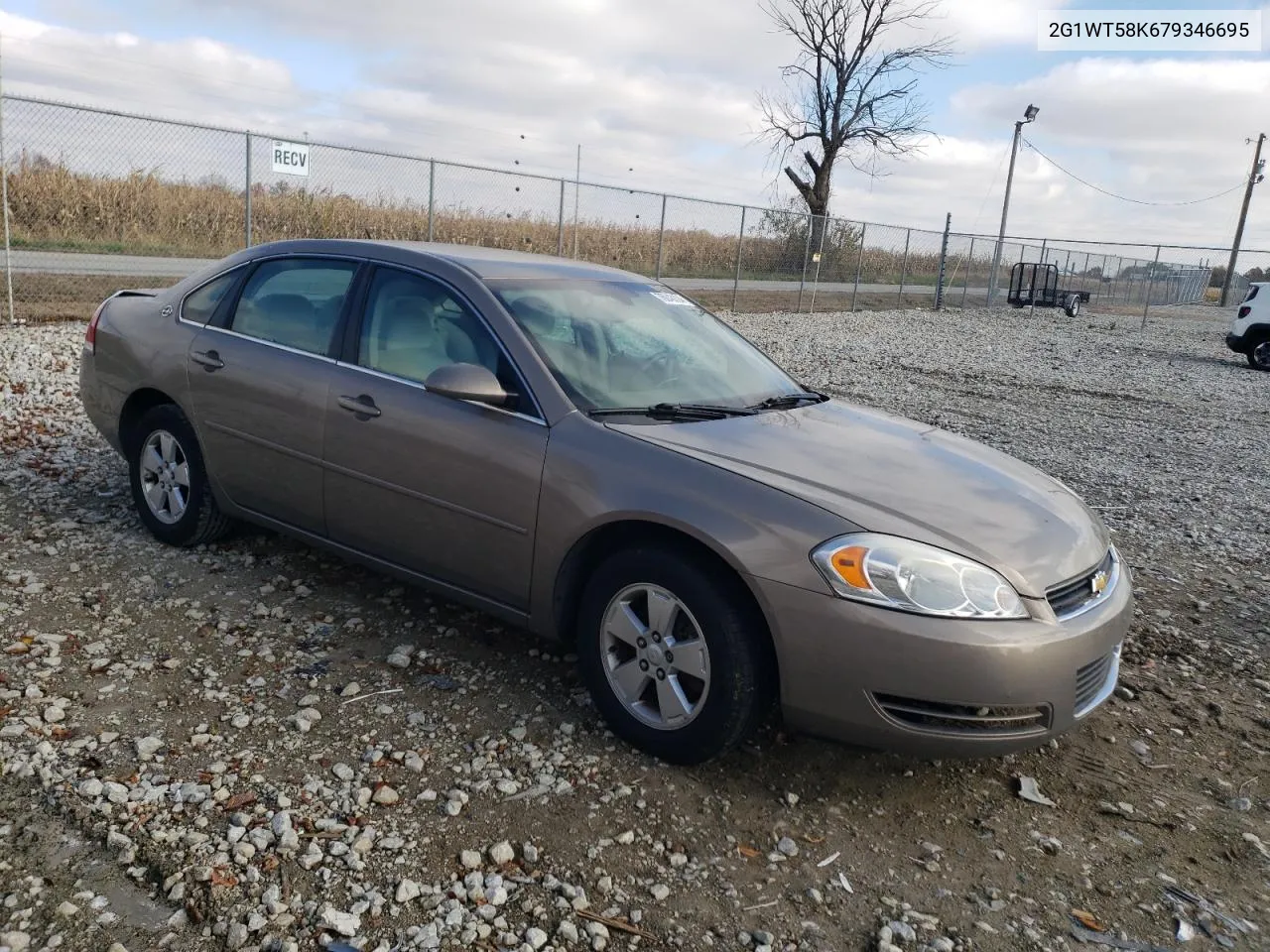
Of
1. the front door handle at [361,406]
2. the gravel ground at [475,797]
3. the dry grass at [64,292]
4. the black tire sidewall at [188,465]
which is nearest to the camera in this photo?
the gravel ground at [475,797]

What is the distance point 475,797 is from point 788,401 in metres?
A: 2.07

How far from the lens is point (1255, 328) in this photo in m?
17.5

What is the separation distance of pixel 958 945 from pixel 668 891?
0.76 m

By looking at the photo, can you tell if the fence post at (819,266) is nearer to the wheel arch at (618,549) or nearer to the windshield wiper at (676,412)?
the windshield wiper at (676,412)

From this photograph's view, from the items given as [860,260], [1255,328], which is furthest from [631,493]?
[860,260]

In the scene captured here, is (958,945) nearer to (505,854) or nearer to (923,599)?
(923,599)

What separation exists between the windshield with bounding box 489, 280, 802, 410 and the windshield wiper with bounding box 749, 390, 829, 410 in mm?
42

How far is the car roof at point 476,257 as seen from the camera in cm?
410

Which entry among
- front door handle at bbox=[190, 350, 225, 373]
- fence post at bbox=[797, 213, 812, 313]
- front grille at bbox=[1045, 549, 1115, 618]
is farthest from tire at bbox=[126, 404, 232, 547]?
fence post at bbox=[797, 213, 812, 313]

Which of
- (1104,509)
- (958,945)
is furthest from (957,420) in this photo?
(958,945)

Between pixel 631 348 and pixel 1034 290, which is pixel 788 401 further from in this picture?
pixel 1034 290

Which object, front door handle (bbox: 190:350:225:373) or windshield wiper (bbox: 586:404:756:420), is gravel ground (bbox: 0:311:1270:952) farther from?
windshield wiper (bbox: 586:404:756:420)

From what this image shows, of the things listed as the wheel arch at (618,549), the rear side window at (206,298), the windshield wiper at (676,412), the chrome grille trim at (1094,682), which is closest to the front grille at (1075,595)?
the chrome grille trim at (1094,682)

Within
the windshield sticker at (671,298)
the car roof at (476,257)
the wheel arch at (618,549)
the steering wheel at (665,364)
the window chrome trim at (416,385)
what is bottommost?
the wheel arch at (618,549)
